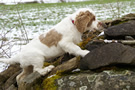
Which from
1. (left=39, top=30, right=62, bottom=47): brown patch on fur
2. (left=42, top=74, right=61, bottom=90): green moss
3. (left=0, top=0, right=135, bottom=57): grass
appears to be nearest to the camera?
(left=42, top=74, right=61, bottom=90): green moss

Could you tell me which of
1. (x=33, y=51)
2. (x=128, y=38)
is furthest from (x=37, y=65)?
(x=128, y=38)

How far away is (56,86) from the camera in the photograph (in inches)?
123

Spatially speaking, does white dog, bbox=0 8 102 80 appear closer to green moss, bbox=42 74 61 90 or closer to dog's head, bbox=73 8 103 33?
dog's head, bbox=73 8 103 33

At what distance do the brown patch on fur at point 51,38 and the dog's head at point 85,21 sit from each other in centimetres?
41

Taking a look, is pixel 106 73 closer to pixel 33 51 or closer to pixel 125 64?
pixel 125 64

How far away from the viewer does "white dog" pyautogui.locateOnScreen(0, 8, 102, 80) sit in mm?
3500

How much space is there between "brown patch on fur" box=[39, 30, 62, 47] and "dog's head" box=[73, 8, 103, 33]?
0.41 m

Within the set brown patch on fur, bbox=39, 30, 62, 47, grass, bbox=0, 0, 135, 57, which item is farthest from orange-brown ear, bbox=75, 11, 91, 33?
grass, bbox=0, 0, 135, 57

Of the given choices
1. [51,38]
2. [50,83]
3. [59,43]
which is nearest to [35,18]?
[51,38]

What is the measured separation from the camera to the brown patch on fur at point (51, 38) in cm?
360

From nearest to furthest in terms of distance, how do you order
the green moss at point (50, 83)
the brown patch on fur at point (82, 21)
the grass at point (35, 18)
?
the green moss at point (50, 83)
the brown patch on fur at point (82, 21)
the grass at point (35, 18)

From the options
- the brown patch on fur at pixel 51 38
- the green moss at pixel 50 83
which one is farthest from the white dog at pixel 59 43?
the green moss at pixel 50 83

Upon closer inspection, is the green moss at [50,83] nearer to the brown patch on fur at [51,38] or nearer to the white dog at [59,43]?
the white dog at [59,43]

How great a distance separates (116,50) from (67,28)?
1043mm
